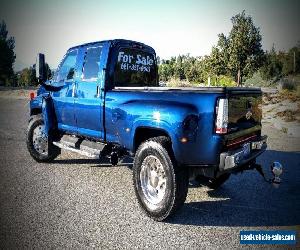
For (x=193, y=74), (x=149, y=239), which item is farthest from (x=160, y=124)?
(x=193, y=74)

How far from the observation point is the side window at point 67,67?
589cm

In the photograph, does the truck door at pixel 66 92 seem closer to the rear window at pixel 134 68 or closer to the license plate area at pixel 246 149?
the rear window at pixel 134 68

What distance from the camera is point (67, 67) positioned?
6059 millimetres

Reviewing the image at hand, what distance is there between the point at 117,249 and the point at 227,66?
1216 inches

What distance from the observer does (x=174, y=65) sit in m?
94.1

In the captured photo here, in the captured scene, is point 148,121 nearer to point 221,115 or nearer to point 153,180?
point 153,180

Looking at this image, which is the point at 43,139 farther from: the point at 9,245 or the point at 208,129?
the point at 208,129

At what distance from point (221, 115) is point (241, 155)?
0.67m

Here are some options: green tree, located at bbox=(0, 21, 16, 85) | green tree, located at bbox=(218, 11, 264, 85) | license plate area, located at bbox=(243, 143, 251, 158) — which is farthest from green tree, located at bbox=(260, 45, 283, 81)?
license plate area, located at bbox=(243, 143, 251, 158)

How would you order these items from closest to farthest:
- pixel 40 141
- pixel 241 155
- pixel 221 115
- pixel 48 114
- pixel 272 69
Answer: pixel 221 115 < pixel 241 155 < pixel 48 114 < pixel 40 141 < pixel 272 69

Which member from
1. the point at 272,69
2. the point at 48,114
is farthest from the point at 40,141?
the point at 272,69

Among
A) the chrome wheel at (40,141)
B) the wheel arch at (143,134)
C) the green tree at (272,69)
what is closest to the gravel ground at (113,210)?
the chrome wheel at (40,141)

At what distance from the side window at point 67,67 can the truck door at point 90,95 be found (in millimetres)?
338

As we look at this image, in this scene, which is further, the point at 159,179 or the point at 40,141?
the point at 40,141
